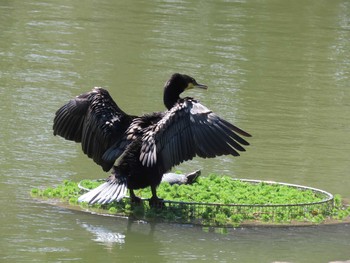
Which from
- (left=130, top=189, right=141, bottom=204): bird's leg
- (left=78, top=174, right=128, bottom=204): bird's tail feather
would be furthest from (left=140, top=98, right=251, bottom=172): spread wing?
(left=130, top=189, right=141, bottom=204): bird's leg

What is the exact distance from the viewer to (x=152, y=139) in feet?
24.5

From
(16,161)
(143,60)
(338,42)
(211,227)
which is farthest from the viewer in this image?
(338,42)

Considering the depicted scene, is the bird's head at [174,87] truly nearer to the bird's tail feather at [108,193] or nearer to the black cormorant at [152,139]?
the black cormorant at [152,139]

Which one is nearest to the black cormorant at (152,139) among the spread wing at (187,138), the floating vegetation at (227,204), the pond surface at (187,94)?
the spread wing at (187,138)

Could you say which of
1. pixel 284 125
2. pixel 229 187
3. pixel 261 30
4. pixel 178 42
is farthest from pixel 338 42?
pixel 229 187

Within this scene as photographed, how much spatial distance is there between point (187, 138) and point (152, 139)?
0.27 m

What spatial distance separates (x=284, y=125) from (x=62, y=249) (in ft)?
16.6

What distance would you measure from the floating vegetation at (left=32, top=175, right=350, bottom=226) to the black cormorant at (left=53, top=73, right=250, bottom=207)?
0.19m

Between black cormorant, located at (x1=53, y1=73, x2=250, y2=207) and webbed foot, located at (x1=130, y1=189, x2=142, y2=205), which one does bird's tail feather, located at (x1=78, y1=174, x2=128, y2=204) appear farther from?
webbed foot, located at (x1=130, y1=189, x2=142, y2=205)

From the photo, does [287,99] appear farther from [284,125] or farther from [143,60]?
[143,60]

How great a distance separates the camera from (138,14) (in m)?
17.9

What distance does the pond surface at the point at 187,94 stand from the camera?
7.09 m

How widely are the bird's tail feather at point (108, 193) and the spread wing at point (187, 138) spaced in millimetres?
249

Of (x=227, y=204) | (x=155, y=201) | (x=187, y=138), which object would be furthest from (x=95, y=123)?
(x=227, y=204)
